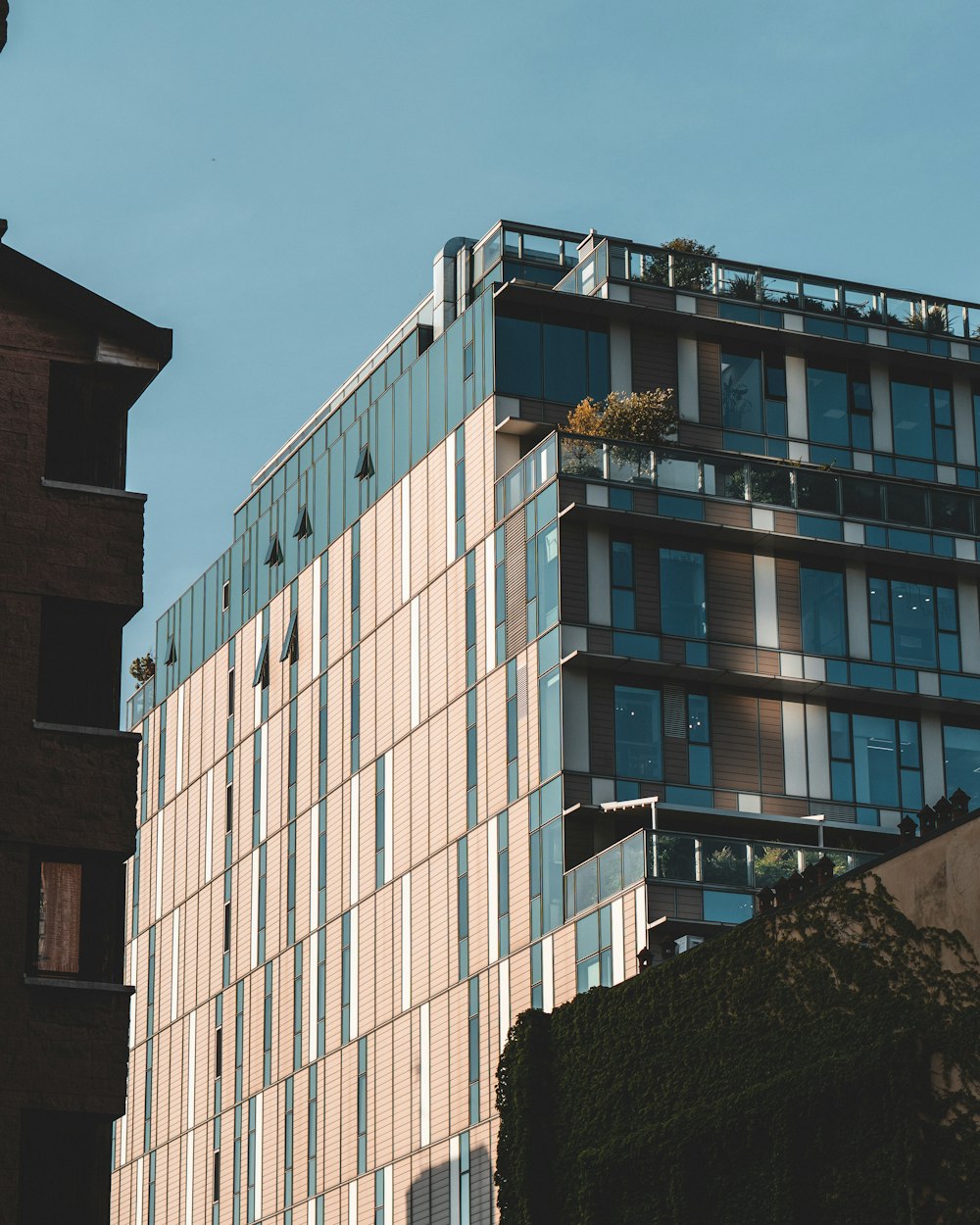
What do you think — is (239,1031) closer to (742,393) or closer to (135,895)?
(135,895)

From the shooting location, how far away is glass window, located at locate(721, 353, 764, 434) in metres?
65.6

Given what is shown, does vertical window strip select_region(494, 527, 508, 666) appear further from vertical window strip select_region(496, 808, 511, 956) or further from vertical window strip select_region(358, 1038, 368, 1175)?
vertical window strip select_region(358, 1038, 368, 1175)

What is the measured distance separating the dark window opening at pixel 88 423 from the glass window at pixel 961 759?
3139cm

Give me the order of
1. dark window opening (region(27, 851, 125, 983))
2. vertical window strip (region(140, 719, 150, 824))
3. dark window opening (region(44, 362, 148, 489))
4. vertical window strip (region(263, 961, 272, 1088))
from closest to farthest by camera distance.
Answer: dark window opening (region(27, 851, 125, 983))
dark window opening (region(44, 362, 148, 489))
vertical window strip (region(263, 961, 272, 1088))
vertical window strip (region(140, 719, 150, 824))

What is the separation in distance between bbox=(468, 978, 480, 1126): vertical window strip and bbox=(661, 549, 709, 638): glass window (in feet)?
32.7

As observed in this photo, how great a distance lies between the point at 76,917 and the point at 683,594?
98.0 ft

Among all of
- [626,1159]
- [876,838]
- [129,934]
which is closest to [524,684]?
[876,838]

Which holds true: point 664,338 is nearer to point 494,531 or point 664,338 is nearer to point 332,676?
point 494,531

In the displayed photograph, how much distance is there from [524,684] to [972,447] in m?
15.3

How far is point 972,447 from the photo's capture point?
2672 inches

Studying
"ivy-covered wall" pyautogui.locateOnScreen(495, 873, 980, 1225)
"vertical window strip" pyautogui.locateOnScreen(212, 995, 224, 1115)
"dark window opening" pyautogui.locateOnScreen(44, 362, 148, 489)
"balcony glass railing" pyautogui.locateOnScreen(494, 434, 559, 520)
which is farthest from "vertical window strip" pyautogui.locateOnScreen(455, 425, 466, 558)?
"dark window opening" pyautogui.locateOnScreen(44, 362, 148, 489)

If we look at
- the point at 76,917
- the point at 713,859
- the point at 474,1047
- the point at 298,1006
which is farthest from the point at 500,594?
the point at 76,917

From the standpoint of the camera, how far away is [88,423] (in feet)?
119

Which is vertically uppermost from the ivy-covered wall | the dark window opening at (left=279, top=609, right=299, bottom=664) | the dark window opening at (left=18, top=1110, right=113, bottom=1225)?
the dark window opening at (left=279, top=609, right=299, bottom=664)
